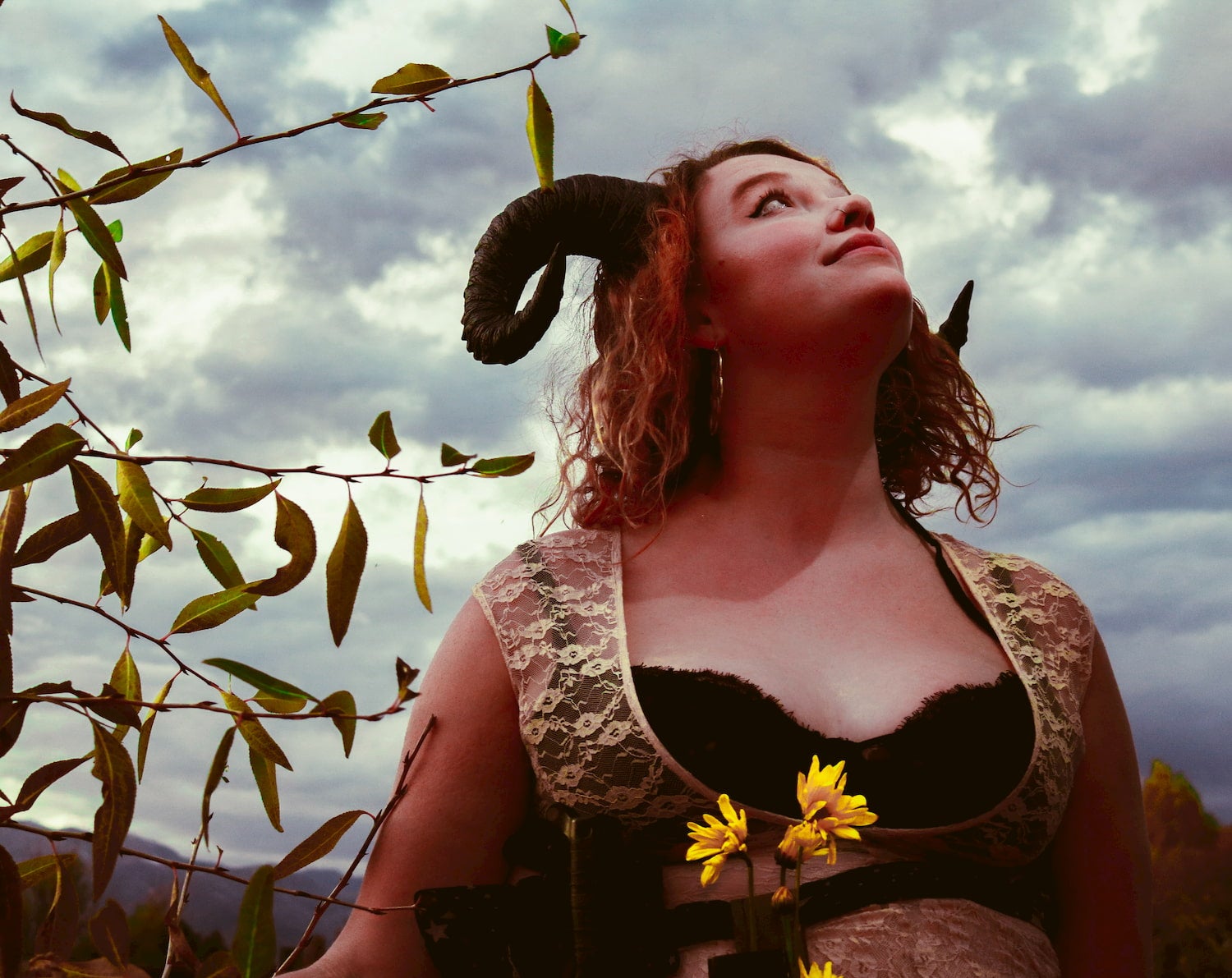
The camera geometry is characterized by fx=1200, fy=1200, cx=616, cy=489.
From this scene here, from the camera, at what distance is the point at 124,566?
2.94ft

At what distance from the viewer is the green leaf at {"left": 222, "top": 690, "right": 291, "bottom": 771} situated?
36.1 inches

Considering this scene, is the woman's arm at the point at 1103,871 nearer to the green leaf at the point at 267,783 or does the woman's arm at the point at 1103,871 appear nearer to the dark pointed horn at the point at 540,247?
the dark pointed horn at the point at 540,247

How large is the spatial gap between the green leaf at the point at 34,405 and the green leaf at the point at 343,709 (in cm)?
29

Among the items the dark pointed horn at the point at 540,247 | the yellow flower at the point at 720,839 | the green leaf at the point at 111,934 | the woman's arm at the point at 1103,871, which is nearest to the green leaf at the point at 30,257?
the green leaf at the point at 111,934

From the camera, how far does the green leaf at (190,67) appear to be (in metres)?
0.91

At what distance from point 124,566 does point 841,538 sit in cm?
137

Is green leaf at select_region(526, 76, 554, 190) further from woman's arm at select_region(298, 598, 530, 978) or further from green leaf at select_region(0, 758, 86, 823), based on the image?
woman's arm at select_region(298, 598, 530, 978)

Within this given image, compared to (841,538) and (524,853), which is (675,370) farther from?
(524,853)

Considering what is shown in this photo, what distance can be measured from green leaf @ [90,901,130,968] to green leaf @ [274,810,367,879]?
27 cm

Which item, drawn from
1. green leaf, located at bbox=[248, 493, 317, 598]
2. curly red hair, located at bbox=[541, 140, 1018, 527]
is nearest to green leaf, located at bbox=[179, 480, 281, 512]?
green leaf, located at bbox=[248, 493, 317, 598]

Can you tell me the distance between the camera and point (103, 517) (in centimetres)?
86

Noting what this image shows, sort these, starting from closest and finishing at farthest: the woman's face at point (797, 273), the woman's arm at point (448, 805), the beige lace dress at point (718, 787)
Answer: the beige lace dress at point (718, 787) < the woman's arm at point (448, 805) < the woman's face at point (797, 273)

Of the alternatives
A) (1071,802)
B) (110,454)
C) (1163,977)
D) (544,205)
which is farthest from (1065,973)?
(1163,977)

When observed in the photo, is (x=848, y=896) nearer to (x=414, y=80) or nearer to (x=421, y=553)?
(x=421, y=553)
